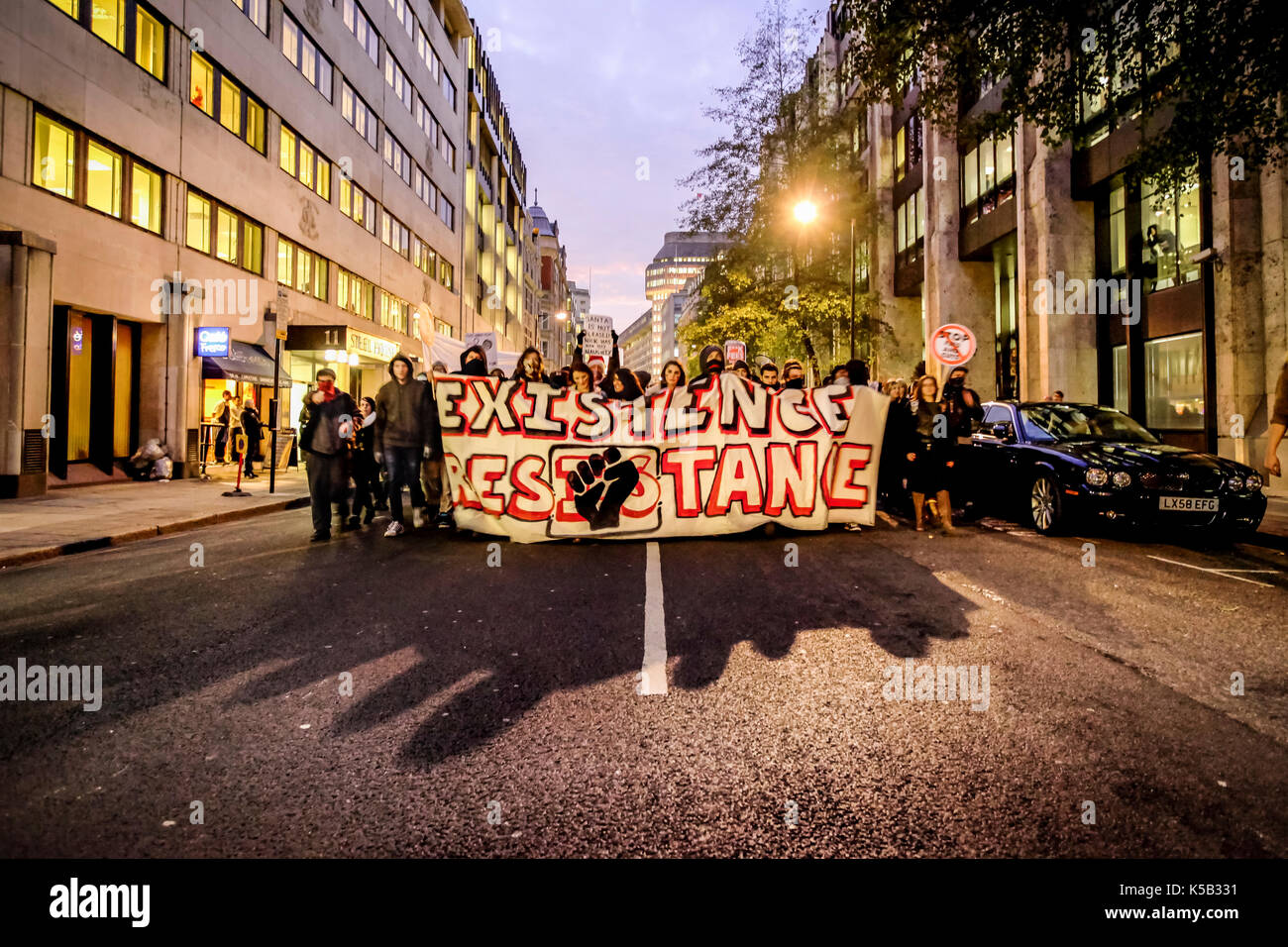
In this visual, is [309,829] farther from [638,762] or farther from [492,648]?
[492,648]

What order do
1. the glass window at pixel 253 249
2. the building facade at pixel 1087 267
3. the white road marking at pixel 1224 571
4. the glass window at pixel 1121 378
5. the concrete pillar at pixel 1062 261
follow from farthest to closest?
the glass window at pixel 253 249 < the concrete pillar at pixel 1062 261 < the glass window at pixel 1121 378 < the building facade at pixel 1087 267 < the white road marking at pixel 1224 571

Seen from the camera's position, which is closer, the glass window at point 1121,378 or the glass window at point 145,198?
the glass window at point 145,198

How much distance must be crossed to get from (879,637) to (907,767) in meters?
1.86

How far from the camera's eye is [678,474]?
28.6ft

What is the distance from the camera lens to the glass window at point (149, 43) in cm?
1620

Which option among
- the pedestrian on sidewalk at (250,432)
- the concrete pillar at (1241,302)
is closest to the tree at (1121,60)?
the concrete pillar at (1241,302)

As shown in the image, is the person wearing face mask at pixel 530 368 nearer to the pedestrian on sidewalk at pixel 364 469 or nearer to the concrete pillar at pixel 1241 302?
the pedestrian on sidewalk at pixel 364 469

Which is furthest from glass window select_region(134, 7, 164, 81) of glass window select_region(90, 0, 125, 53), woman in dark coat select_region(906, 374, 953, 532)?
Answer: woman in dark coat select_region(906, 374, 953, 532)

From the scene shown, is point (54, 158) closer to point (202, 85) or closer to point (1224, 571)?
point (202, 85)

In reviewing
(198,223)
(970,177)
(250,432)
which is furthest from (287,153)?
(970,177)

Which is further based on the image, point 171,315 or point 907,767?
point 171,315

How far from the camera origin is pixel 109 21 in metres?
15.4

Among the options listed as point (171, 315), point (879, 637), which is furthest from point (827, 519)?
point (171, 315)

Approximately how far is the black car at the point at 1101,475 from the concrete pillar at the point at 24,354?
1553cm
